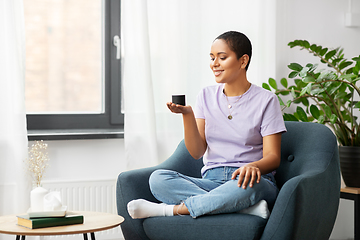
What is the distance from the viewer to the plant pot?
232 centimetres

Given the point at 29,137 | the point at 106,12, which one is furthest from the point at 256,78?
the point at 29,137

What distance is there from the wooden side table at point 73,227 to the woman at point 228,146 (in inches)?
4.5

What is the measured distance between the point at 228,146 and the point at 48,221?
2.66ft

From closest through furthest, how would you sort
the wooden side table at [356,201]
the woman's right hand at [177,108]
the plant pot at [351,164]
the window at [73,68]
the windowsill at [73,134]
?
the woman's right hand at [177,108] → the wooden side table at [356,201] → the plant pot at [351,164] → the windowsill at [73,134] → the window at [73,68]

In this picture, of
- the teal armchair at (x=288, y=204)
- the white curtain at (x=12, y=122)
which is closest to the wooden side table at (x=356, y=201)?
the teal armchair at (x=288, y=204)

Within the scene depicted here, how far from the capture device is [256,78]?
2732 mm

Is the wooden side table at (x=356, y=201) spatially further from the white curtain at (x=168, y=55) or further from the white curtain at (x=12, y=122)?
the white curtain at (x=12, y=122)

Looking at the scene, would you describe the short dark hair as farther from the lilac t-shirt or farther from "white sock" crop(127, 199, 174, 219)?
"white sock" crop(127, 199, 174, 219)

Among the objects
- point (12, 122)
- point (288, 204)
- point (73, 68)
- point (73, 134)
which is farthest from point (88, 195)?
point (288, 204)

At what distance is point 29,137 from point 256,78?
1.40m

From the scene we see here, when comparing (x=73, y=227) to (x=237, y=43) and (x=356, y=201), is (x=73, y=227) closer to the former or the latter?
(x=237, y=43)

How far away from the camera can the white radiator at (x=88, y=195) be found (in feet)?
8.03

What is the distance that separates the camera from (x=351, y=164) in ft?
7.66

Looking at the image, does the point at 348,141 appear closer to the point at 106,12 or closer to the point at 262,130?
the point at 262,130
